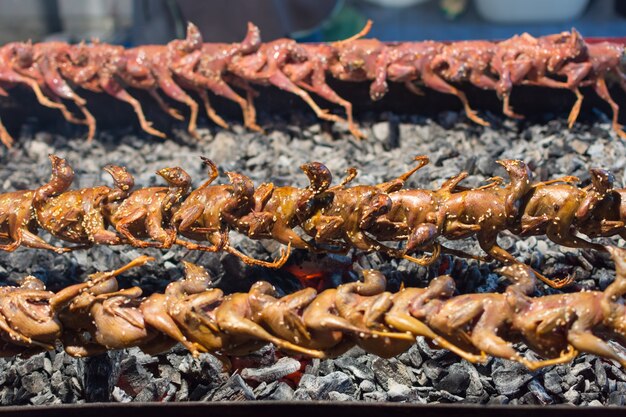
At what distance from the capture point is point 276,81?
15.8 feet

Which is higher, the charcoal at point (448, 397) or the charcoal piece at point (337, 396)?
the charcoal piece at point (337, 396)

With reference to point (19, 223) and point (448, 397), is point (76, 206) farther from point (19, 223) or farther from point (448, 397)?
point (448, 397)

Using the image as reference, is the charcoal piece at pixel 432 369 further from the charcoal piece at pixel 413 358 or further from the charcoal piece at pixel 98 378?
the charcoal piece at pixel 98 378

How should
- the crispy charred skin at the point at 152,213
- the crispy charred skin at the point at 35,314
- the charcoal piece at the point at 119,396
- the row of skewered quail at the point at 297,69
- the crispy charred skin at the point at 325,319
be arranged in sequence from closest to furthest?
1. the crispy charred skin at the point at 325,319
2. the crispy charred skin at the point at 35,314
3. the charcoal piece at the point at 119,396
4. the crispy charred skin at the point at 152,213
5. the row of skewered quail at the point at 297,69

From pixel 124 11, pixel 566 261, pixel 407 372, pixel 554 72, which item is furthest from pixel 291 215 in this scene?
pixel 124 11

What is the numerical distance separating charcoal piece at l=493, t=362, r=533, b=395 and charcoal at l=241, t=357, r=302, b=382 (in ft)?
2.60

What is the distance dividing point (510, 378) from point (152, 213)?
1594mm

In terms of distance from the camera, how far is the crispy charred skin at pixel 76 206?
326cm

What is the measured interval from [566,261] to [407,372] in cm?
104

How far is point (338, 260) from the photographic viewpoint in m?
3.61

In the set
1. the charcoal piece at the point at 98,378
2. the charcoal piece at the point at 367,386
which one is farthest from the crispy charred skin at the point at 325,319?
the charcoal piece at the point at 367,386

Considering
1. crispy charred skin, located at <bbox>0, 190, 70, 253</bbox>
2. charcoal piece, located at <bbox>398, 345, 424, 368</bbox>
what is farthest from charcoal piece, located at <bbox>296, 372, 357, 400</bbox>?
crispy charred skin, located at <bbox>0, 190, 70, 253</bbox>

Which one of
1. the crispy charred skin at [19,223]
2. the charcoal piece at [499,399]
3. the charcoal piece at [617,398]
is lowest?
the charcoal piece at [617,398]

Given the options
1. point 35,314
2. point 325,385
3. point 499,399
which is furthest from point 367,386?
point 35,314
